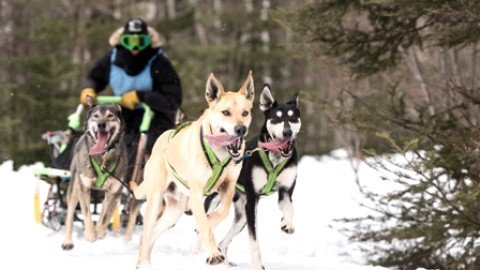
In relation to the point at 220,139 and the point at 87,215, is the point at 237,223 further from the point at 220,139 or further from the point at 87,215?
the point at 87,215

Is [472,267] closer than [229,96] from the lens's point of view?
No

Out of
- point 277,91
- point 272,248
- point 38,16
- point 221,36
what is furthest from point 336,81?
point 221,36

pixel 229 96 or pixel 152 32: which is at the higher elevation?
pixel 152 32

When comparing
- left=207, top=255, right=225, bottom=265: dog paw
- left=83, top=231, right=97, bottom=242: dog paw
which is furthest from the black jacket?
left=207, top=255, right=225, bottom=265: dog paw

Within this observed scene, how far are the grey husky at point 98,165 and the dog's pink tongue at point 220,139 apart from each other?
2422 millimetres

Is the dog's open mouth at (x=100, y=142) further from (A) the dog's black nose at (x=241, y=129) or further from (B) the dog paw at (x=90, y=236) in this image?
(A) the dog's black nose at (x=241, y=129)

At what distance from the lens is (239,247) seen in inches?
411

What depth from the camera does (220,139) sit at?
607 cm

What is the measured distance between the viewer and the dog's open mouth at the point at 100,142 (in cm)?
829

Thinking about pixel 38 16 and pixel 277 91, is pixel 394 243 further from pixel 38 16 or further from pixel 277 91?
pixel 277 91

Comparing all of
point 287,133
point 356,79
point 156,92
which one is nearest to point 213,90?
point 287,133

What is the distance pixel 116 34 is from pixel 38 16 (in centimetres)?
1101

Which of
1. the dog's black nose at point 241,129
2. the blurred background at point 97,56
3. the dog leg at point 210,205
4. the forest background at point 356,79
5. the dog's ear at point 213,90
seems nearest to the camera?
the dog's black nose at point 241,129

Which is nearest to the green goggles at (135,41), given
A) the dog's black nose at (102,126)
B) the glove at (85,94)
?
the glove at (85,94)
